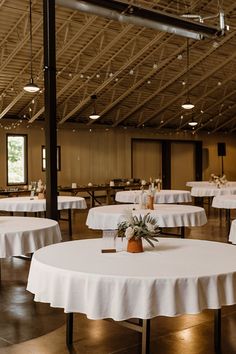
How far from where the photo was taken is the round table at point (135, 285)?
2.87 m

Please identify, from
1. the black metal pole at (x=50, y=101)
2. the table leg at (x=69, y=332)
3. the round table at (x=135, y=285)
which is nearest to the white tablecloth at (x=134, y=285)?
the round table at (x=135, y=285)

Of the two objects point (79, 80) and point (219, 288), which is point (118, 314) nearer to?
point (219, 288)

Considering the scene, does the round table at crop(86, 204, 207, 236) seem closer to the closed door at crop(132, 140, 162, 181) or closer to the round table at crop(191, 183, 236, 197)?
the round table at crop(191, 183, 236, 197)

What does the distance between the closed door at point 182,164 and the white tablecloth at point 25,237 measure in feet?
55.9

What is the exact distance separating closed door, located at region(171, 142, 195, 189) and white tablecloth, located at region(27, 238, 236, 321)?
18765mm

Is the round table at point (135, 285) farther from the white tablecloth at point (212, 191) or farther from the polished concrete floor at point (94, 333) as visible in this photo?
the white tablecloth at point (212, 191)

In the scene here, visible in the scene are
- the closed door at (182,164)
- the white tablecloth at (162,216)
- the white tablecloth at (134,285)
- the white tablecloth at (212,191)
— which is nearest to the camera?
the white tablecloth at (134,285)

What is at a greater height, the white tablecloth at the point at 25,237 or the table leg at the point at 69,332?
the white tablecloth at the point at 25,237

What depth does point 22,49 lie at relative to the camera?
506 inches

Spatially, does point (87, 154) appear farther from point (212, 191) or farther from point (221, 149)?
point (212, 191)

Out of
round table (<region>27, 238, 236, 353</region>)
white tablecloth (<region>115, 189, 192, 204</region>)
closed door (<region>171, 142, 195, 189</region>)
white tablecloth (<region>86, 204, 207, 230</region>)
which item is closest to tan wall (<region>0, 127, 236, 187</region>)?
closed door (<region>171, 142, 195, 189</region>)

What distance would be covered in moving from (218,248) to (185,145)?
19.0m

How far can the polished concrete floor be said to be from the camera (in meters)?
3.77

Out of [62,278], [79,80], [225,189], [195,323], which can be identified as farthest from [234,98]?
[62,278]
